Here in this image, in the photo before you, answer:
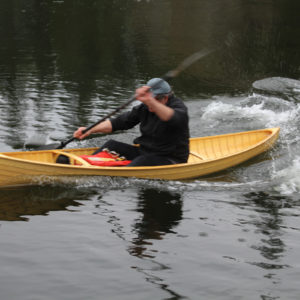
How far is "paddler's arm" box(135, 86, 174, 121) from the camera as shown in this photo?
8102mm

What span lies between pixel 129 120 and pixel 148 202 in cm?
149

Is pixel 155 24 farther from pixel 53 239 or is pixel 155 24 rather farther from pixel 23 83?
pixel 53 239

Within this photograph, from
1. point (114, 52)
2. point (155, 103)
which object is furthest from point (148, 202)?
point (114, 52)

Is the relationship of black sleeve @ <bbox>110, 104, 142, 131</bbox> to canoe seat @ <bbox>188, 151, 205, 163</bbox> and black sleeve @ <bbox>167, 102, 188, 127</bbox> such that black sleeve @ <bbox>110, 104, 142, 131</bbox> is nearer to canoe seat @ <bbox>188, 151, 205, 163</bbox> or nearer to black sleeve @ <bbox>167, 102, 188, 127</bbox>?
black sleeve @ <bbox>167, 102, 188, 127</bbox>

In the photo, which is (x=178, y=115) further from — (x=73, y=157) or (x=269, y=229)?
(x=269, y=229)

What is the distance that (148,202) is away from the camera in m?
8.54

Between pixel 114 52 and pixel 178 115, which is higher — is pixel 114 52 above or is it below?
above

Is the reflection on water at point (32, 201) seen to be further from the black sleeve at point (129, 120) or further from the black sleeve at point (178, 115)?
the black sleeve at point (178, 115)

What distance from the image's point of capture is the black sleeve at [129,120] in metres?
9.09

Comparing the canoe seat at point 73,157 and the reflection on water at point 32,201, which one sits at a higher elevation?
the canoe seat at point 73,157

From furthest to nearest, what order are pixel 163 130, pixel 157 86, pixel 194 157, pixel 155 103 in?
pixel 194 157 < pixel 163 130 < pixel 157 86 < pixel 155 103

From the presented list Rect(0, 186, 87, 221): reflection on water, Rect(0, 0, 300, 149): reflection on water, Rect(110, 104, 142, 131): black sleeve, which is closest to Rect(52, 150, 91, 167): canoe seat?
Rect(0, 186, 87, 221): reflection on water

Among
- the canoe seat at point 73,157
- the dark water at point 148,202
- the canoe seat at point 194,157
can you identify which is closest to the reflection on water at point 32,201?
the dark water at point 148,202

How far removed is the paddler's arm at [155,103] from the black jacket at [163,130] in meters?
0.11
